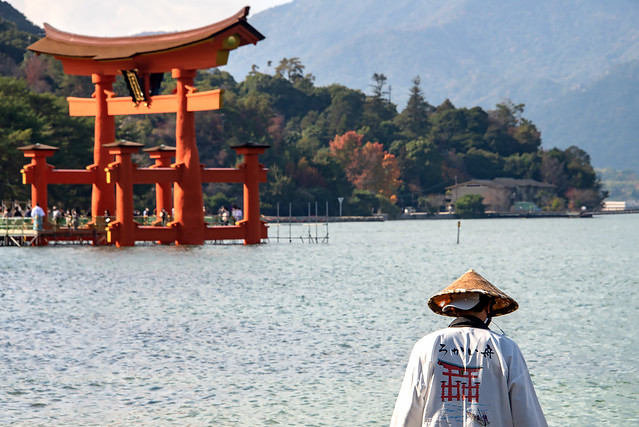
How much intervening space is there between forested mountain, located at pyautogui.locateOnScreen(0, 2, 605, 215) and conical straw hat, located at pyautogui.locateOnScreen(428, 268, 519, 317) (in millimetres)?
Result: 58448

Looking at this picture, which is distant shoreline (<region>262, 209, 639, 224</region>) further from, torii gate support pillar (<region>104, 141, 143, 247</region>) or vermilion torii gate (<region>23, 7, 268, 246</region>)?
torii gate support pillar (<region>104, 141, 143, 247</region>)

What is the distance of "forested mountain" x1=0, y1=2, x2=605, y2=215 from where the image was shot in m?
73.9

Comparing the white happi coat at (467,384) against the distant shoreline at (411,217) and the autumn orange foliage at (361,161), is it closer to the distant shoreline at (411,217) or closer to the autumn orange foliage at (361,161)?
the distant shoreline at (411,217)

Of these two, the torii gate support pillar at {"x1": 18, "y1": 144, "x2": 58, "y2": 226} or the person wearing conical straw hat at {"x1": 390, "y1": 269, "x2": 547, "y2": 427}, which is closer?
the person wearing conical straw hat at {"x1": 390, "y1": 269, "x2": 547, "y2": 427}

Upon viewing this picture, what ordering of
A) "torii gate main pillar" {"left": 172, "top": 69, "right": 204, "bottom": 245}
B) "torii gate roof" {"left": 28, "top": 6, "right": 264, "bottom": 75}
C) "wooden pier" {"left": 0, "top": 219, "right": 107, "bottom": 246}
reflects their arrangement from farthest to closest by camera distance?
"wooden pier" {"left": 0, "top": 219, "right": 107, "bottom": 246} → "torii gate main pillar" {"left": 172, "top": 69, "right": 204, "bottom": 245} → "torii gate roof" {"left": 28, "top": 6, "right": 264, "bottom": 75}

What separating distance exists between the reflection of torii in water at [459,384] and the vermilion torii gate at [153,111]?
43.2 m

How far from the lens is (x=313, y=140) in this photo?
15050 cm

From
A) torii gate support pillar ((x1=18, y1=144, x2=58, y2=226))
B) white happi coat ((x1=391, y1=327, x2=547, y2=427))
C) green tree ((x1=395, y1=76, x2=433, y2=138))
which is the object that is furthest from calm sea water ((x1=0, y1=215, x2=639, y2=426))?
green tree ((x1=395, y1=76, x2=433, y2=138))

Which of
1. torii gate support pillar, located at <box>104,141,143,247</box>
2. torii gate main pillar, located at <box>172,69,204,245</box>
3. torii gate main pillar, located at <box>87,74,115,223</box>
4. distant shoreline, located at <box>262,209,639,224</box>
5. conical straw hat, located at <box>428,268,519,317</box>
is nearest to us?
conical straw hat, located at <box>428,268,519,317</box>

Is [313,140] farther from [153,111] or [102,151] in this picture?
[153,111]

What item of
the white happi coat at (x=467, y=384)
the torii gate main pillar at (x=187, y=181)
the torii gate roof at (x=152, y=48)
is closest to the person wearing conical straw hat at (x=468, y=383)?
the white happi coat at (x=467, y=384)

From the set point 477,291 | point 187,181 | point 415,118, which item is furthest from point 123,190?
point 415,118

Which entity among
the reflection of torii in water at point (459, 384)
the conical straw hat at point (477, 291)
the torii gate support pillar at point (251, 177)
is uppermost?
the torii gate support pillar at point (251, 177)

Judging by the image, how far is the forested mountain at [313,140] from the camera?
242ft
